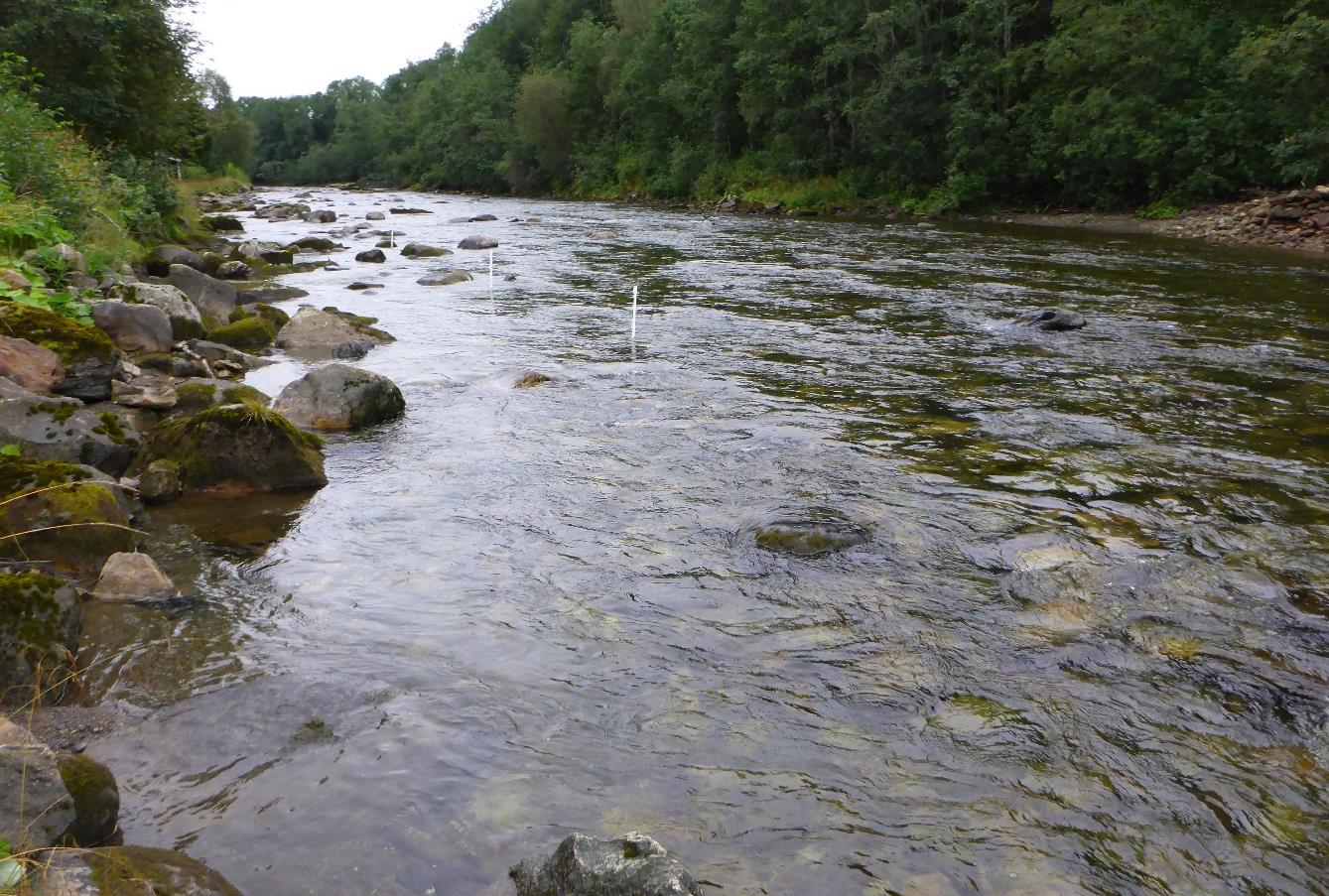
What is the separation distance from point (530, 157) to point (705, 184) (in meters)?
28.7

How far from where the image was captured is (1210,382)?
10172 mm

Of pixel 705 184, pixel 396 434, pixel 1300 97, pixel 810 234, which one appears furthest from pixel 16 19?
pixel 705 184

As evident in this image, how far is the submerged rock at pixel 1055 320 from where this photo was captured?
13281mm

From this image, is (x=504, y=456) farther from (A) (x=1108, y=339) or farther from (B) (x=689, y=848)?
(A) (x=1108, y=339)

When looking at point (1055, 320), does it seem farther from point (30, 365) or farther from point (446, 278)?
point (30, 365)

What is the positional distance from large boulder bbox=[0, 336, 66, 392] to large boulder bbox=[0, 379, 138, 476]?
1.98 ft

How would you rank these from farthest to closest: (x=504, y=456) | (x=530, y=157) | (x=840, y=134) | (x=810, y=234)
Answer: (x=530, y=157), (x=840, y=134), (x=810, y=234), (x=504, y=456)

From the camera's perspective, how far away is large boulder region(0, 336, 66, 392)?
309 inches

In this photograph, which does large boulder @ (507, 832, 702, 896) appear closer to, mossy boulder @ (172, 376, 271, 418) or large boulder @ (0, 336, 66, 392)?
mossy boulder @ (172, 376, 271, 418)

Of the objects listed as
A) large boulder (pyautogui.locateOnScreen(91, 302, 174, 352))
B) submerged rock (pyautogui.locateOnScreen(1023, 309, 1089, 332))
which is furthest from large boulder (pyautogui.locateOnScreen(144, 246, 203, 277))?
submerged rock (pyautogui.locateOnScreen(1023, 309, 1089, 332))

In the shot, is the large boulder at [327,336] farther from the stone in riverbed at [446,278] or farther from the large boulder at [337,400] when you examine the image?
the stone in riverbed at [446,278]

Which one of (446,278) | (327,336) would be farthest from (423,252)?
(327,336)

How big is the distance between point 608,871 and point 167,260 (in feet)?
57.8

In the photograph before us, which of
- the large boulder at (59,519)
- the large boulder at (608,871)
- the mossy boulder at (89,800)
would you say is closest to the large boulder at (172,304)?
the large boulder at (59,519)
